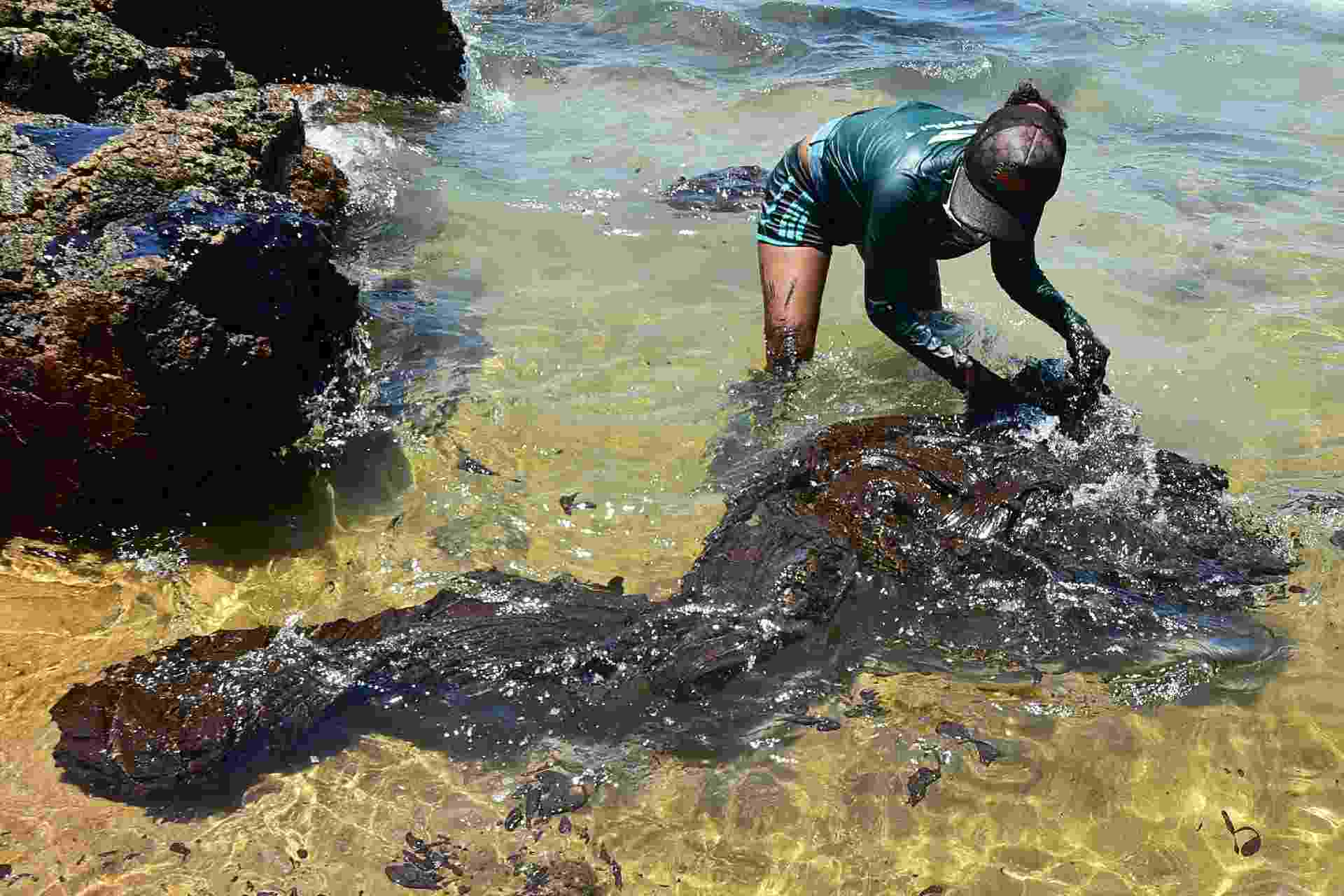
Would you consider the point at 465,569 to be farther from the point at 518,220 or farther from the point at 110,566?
the point at 518,220

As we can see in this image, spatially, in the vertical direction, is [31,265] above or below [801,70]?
below

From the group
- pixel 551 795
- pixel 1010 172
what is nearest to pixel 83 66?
pixel 551 795

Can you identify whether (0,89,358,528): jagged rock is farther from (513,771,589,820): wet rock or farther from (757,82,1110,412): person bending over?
(757,82,1110,412): person bending over

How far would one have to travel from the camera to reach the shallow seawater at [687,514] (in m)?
2.69

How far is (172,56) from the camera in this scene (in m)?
5.13

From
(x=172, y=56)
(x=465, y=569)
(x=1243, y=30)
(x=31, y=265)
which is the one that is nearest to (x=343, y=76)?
(x=172, y=56)

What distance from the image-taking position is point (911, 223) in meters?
3.53

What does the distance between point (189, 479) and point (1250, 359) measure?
16.6 ft

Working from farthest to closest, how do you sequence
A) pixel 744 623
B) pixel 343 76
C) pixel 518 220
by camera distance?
→ pixel 343 76, pixel 518 220, pixel 744 623

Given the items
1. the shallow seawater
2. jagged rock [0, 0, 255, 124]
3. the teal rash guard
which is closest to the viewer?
the shallow seawater

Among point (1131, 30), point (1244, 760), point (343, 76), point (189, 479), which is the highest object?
point (1131, 30)

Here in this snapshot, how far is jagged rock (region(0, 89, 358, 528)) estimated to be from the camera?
3365 mm

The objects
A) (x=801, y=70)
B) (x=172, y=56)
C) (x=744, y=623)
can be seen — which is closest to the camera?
(x=744, y=623)

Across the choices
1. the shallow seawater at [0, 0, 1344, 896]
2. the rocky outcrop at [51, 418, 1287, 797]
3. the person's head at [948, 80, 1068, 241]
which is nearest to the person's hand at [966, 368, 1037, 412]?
the rocky outcrop at [51, 418, 1287, 797]
